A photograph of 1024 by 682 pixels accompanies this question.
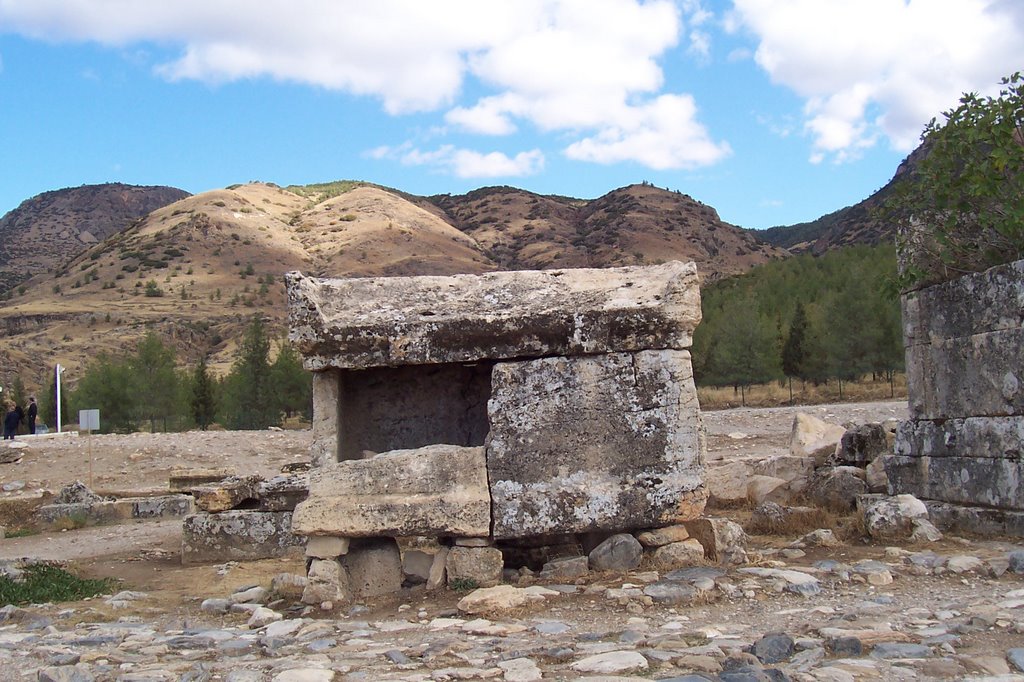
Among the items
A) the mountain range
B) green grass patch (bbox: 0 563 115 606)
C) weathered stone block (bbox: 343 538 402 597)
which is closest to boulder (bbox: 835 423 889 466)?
weathered stone block (bbox: 343 538 402 597)

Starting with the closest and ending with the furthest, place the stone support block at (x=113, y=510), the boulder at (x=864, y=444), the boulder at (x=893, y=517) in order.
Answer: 1. the boulder at (x=893, y=517)
2. the boulder at (x=864, y=444)
3. the stone support block at (x=113, y=510)

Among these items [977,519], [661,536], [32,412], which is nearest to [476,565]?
[661,536]

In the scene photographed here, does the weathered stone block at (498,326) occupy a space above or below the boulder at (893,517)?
above

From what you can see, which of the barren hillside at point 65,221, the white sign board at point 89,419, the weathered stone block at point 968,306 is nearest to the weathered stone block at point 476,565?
the weathered stone block at point 968,306

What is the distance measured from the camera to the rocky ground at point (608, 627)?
394cm

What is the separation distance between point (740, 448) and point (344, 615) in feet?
38.8

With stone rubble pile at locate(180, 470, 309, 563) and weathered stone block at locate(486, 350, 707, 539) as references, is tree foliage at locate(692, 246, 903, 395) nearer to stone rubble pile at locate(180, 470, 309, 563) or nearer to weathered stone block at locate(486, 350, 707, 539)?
stone rubble pile at locate(180, 470, 309, 563)

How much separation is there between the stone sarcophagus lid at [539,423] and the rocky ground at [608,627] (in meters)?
0.46

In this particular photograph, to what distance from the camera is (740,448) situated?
1622 cm

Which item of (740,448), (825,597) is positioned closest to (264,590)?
(825,597)

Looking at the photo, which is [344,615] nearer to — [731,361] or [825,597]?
[825,597]

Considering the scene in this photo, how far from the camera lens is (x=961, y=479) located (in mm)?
7629

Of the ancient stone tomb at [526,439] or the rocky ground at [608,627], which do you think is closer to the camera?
the rocky ground at [608,627]

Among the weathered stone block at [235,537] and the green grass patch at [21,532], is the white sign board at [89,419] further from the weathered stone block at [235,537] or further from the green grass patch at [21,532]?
the weathered stone block at [235,537]
